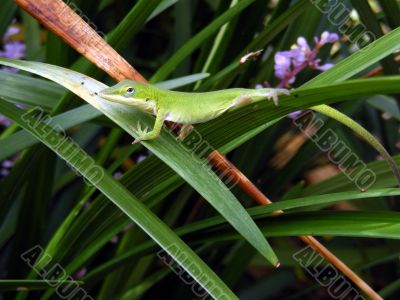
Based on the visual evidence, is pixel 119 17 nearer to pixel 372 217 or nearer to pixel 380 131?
pixel 380 131

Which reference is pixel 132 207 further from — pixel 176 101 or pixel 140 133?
pixel 176 101

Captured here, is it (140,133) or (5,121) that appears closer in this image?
(140,133)

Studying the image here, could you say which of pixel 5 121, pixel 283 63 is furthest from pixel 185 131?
pixel 5 121

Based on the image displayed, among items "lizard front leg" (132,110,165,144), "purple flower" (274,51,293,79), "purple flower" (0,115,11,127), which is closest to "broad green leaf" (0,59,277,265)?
"lizard front leg" (132,110,165,144)

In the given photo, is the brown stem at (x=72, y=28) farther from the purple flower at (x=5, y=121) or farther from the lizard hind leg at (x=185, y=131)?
the purple flower at (x=5, y=121)

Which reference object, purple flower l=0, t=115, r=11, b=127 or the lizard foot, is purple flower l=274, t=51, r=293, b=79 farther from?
purple flower l=0, t=115, r=11, b=127

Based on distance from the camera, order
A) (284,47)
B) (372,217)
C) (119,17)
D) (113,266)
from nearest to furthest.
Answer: (372,217), (113,266), (284,47), (119,17)

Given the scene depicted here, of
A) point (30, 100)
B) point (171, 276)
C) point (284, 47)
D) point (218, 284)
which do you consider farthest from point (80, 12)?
point (171, 276)
